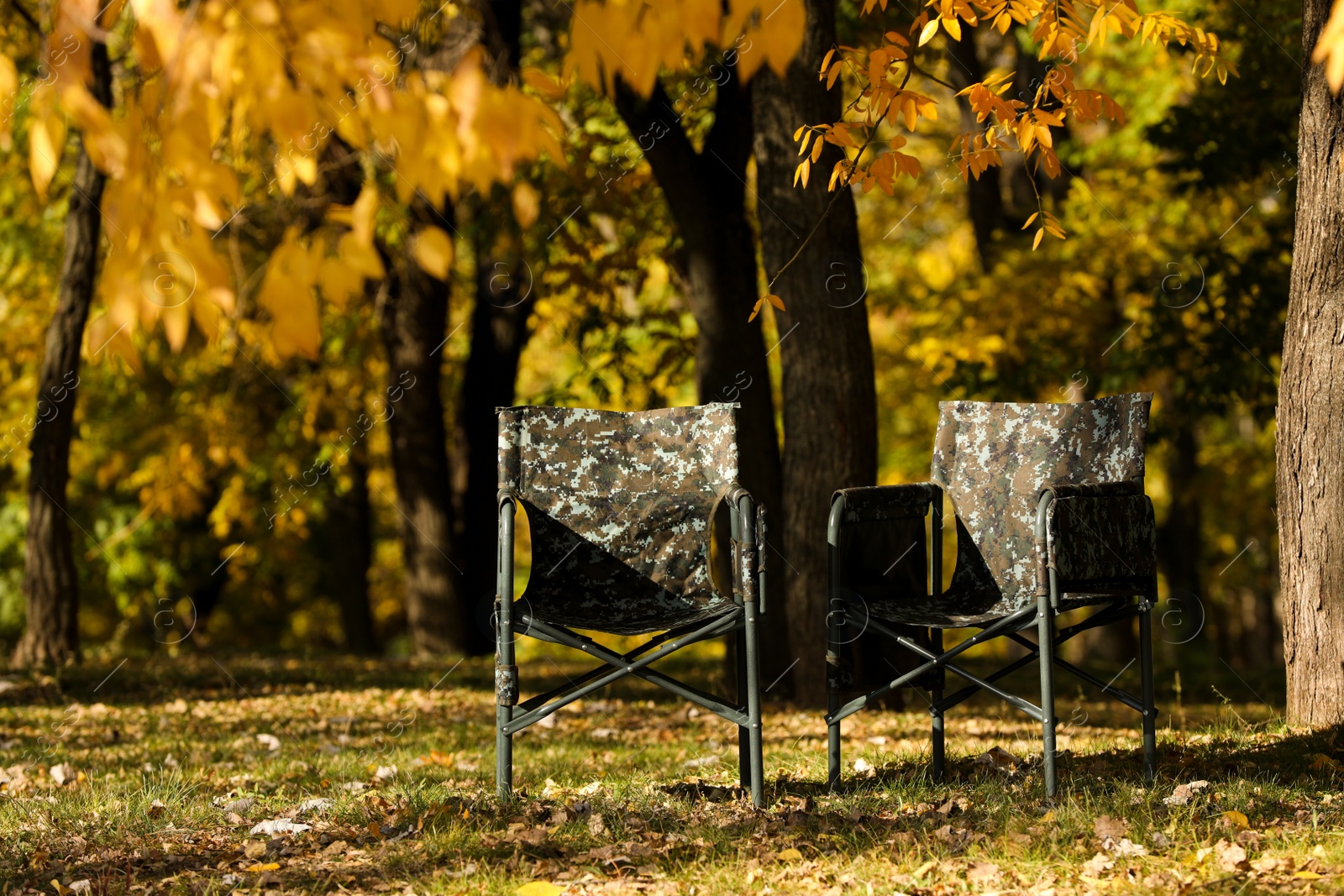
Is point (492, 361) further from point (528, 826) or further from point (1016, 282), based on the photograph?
point (528, 826)

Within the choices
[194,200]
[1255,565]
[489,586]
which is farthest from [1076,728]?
[1255,565]

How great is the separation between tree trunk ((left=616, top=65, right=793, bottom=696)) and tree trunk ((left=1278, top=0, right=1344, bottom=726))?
2.56 meters

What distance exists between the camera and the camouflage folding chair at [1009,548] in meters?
3.71

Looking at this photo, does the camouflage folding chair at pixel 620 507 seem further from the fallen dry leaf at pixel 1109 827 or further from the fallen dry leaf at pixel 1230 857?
the fallen dry leaf at pixel 1230 857

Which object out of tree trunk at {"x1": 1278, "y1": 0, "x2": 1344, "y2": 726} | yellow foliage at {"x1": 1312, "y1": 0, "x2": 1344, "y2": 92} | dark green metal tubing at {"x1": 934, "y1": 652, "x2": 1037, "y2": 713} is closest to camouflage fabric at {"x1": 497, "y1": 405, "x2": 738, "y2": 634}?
dark green metal tubing at {"x1": 934, "y1": 652, "x2": 1037, "y2": 713}

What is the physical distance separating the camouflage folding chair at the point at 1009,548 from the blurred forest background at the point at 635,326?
73.9 inches

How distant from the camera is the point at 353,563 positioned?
1474cm

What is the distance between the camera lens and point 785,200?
604 cm

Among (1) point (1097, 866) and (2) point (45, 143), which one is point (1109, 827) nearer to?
(1) point (1097, 866)

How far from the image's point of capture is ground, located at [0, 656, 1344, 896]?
3119 millimetres

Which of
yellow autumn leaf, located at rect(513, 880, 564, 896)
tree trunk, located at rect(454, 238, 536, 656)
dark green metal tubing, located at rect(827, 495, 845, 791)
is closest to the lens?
yellow autumn leaf, located at rect(513, 880, 564, 896)

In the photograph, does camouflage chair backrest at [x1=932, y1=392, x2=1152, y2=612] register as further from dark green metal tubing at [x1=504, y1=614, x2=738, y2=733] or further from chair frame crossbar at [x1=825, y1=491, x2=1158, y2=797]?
dark green metal tubing at [x1=504, y1=614, x2=738, y2=733]

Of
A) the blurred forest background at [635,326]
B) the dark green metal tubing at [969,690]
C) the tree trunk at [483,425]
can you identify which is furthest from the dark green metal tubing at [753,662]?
the tree trunk at [483,425]

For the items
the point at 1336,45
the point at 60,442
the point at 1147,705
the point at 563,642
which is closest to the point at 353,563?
the point at 60,442
